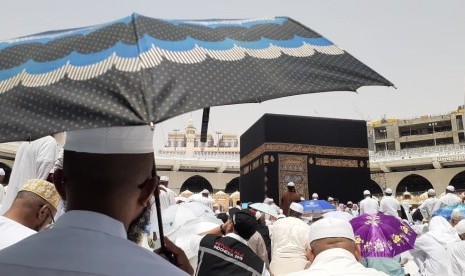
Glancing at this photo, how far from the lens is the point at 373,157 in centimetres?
3266

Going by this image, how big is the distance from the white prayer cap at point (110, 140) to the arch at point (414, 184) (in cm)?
3715

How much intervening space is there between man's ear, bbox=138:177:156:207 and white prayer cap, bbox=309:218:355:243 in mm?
1257

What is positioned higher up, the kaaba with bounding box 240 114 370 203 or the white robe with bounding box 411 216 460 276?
the kaaba with bounding box 240 114 370 203

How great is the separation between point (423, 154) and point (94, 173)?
33200 millimetres

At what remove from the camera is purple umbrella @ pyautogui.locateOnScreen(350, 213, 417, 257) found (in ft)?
10.6

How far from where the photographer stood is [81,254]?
0.78 m

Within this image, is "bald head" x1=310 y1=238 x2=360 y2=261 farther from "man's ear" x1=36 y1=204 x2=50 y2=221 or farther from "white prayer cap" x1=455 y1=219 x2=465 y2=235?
"white prayer cap" x1=455 y1=219 x2=465 y2=235

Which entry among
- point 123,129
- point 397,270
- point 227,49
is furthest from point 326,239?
point 397,270

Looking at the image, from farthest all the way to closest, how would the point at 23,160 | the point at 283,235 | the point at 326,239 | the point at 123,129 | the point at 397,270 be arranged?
the point at 283,235 → the point at 397,270 → the point at 23,160 → the point at 326,239 → the point at 123,129

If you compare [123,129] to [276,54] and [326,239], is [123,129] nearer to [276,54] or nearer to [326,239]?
[276,54]

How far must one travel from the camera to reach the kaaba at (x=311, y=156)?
16625mm

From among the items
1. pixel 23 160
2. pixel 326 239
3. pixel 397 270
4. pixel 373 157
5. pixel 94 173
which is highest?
pixel 373 157

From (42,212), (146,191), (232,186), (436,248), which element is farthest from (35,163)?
(232,186)

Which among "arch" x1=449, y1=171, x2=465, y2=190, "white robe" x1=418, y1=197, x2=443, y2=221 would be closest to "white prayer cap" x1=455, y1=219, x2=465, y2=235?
"white robe" x1=418, y1=197, x2=443, y2=221
